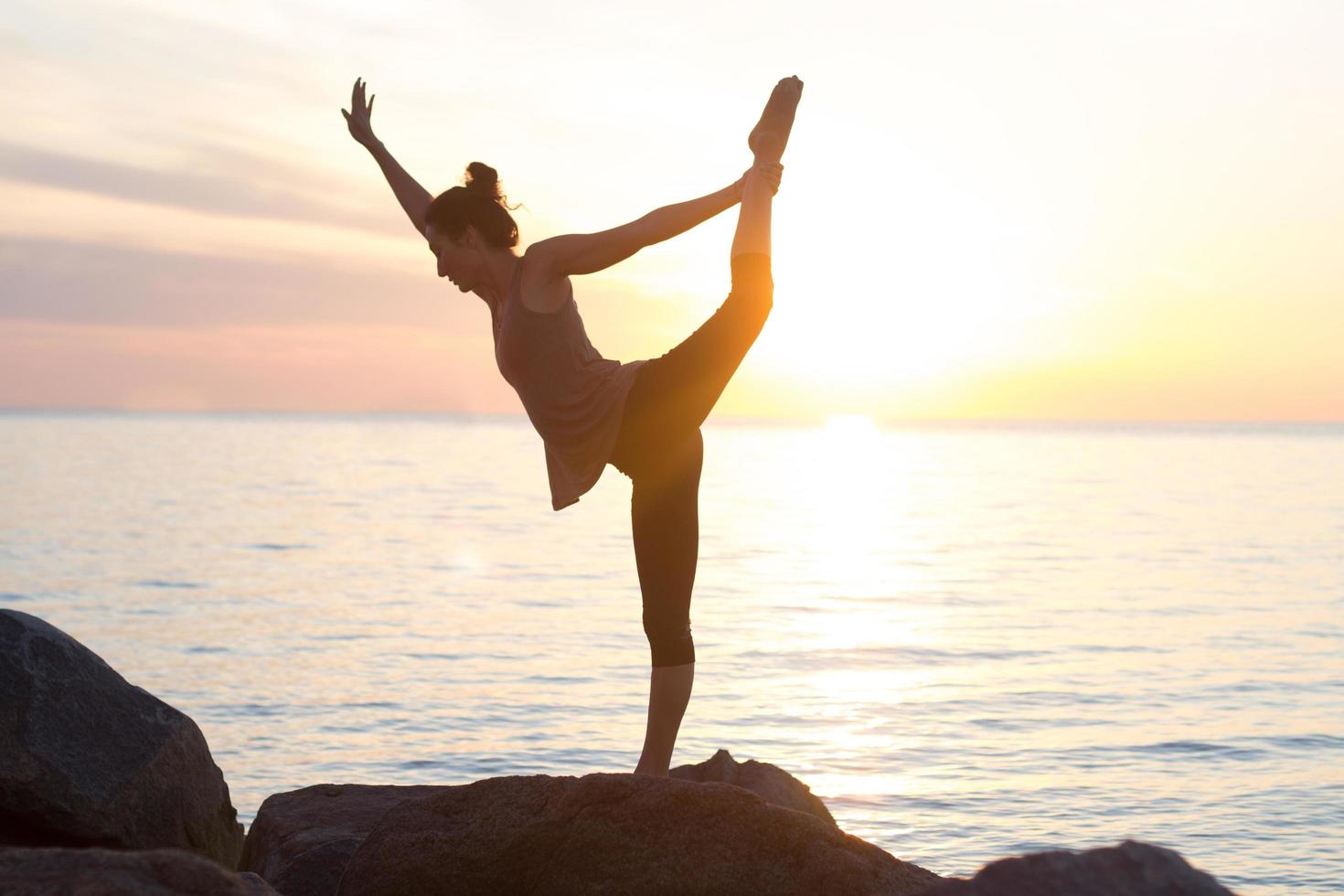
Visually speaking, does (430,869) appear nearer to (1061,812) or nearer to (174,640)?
(1061,812)

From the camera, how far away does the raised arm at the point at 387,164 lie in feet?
19.2

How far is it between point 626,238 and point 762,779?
330 cm

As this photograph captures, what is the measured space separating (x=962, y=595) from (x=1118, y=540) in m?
12.7

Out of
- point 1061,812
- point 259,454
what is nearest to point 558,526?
point 1061,812

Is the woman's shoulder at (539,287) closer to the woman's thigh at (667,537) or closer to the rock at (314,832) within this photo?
the woman's thigh at (667,537)

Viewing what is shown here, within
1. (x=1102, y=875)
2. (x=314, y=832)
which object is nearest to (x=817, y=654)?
(x=314, y=832)

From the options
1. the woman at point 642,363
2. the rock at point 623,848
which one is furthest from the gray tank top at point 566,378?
the rock at point 623,848

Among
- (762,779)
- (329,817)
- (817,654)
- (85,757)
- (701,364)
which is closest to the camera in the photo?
(701,364)

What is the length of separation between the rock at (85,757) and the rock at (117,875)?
1.91m

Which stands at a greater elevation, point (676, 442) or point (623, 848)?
point (676, 442)

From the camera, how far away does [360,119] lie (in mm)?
6270

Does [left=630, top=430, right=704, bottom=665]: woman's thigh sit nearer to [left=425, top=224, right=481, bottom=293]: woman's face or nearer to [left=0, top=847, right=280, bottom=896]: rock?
[left=425, top=224, right=481, bottom=293]: woman's face

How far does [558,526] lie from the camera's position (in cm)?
3856

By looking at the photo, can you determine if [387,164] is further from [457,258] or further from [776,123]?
[776,123]
